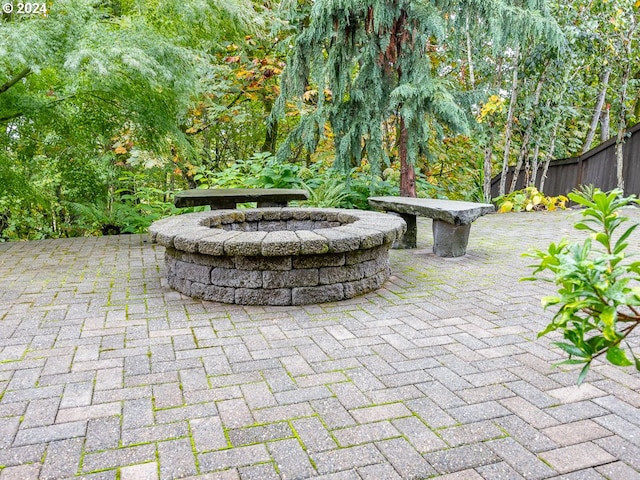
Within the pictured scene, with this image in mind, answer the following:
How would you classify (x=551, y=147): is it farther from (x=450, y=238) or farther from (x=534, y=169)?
(x=450, y=238)

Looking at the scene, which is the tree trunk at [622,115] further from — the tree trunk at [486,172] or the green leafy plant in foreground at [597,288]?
the green leafy plant in foreground at [597,288]

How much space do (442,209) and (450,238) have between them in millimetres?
402

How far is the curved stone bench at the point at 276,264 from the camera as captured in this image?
3.22 m

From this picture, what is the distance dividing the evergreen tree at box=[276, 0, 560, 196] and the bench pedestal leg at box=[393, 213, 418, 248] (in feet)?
4.06

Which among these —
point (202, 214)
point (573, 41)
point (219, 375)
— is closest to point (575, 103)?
point (573, 41)

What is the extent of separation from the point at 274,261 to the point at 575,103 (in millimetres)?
7885

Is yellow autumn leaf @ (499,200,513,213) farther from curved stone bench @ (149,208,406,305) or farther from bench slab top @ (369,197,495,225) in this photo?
curved stone bench @ (149,208,406,305)

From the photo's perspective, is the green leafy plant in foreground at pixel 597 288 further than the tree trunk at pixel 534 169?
No

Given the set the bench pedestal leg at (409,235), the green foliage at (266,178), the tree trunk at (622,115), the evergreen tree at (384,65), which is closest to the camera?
the bench pedestal leg at (409,235)

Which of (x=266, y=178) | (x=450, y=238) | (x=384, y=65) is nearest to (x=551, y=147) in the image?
(x=384, y=65)

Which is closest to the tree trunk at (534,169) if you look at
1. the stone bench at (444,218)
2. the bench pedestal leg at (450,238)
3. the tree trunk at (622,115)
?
the tree trunk at (622,115)

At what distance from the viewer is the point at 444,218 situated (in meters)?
4.42

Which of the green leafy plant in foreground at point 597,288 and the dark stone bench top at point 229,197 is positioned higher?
the dark stone bench top at point 229,197

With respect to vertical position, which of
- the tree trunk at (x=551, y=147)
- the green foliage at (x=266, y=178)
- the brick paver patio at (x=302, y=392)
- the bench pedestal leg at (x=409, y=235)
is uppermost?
the tree trunk at (x=551, y=147)
